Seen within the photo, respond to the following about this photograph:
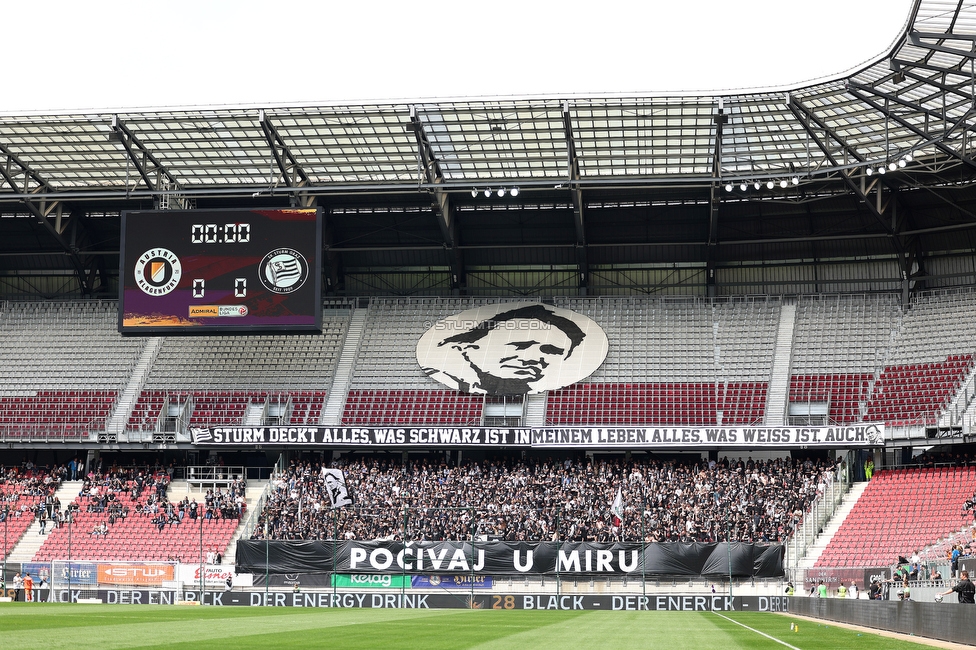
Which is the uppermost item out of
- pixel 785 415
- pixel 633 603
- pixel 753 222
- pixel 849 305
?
pixel 753 222

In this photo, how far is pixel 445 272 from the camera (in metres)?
60.1

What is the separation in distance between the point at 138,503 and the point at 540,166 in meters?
23.5

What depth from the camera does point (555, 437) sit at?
49281 mm

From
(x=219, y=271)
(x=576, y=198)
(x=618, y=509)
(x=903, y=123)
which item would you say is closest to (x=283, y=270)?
(x=219, y=271)

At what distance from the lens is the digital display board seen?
48.2m

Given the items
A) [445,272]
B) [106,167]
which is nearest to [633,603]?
[445,272]

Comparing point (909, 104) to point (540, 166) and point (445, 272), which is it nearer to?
point (540, 166)

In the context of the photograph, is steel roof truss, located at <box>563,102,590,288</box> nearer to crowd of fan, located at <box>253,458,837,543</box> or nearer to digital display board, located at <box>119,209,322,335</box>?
digital display board, located at <box>119,209,322,335</box>

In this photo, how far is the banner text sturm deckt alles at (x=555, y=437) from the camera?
155 ft

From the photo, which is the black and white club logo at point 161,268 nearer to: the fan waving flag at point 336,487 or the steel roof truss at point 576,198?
the fan waving flag at point 336,487

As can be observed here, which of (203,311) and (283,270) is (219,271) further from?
(283,270)

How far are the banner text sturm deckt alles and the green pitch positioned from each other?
65.7 feet

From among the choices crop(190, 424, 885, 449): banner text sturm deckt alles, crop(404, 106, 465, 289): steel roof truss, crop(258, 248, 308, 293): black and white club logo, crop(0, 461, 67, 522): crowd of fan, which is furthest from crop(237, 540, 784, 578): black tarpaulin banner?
crop(404, 106, 465, 289): steel roof truss

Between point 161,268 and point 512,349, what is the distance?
679 inches
